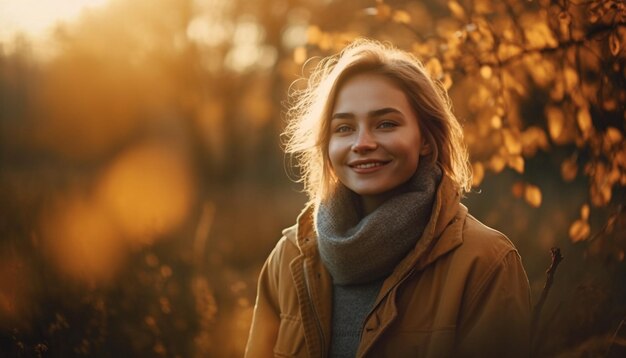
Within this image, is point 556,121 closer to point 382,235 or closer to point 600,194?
point 600,194

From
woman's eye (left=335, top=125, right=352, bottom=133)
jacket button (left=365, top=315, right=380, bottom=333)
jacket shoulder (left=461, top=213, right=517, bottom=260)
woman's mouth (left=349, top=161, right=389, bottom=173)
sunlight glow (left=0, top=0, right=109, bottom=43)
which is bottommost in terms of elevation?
jacket button (left=365, top=315, right=380, bottom=333)

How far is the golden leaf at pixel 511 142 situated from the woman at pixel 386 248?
639mm

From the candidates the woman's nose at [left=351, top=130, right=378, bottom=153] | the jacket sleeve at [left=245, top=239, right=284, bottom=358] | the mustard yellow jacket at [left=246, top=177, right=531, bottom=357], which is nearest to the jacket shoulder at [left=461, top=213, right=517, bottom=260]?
the mustard yellow jacket at [left=246, top=177, right=531, bottom=357]

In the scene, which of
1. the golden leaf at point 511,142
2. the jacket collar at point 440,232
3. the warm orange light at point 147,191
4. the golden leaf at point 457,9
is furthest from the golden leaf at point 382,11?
the warm orange light at point 147,191

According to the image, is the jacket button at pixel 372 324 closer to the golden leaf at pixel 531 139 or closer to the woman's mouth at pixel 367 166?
the woman's mouth at pixel 367 166

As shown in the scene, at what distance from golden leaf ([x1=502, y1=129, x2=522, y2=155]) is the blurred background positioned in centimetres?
1

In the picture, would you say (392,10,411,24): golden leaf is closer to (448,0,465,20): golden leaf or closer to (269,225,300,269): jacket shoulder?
(448,0,465,20): golden leaf

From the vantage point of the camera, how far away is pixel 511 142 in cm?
352

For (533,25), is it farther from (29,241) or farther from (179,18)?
(179,18)

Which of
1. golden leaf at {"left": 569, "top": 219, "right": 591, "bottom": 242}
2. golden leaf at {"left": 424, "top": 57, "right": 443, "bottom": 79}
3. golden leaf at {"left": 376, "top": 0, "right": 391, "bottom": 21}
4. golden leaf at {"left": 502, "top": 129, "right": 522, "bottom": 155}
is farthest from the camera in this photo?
golden leaf at {"left": 376, "top": 0, "right": 391, "bottom": 21}

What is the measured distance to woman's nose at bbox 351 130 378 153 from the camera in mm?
2543

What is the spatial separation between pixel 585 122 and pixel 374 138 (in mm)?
961

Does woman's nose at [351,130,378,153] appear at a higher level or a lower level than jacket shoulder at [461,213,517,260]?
higher

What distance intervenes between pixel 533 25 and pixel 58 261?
3313mm
